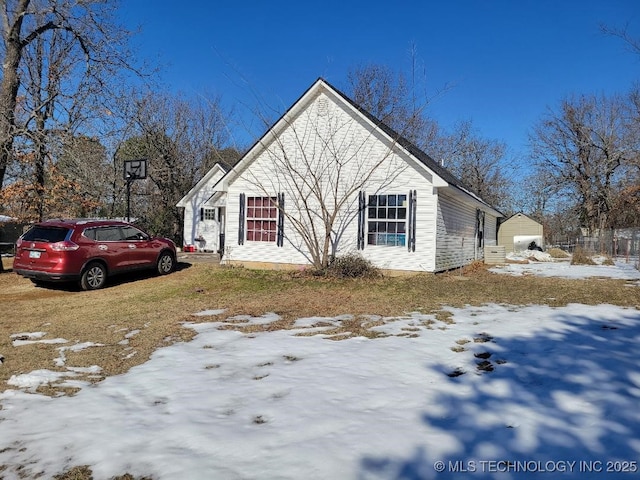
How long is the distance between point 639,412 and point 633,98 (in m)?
34.1

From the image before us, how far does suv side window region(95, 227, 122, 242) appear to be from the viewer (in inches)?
418

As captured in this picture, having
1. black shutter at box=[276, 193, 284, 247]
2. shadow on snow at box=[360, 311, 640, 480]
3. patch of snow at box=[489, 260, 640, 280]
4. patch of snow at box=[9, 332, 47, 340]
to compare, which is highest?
black shutter at box=[276, 193, 284, 247]

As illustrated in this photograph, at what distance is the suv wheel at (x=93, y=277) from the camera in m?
10.2

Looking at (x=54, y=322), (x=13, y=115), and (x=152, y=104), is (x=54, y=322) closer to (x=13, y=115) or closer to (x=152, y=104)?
(x=13, y=115)

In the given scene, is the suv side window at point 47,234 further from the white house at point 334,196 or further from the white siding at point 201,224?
the white siding at point 201,224

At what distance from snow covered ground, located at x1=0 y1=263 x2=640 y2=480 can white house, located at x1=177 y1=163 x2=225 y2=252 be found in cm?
2012

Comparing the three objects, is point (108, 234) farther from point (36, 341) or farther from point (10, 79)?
point (10, 79)

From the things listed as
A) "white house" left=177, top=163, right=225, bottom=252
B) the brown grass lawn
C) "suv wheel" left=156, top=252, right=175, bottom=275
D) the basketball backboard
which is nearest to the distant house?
"white house" left=177, top=163, right=225, bottom=252

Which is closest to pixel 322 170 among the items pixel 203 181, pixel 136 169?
pixel 136 169

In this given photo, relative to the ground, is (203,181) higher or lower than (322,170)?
higher

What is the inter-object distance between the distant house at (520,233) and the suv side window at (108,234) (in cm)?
2911

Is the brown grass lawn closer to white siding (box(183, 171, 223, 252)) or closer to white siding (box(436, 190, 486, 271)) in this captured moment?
white siding (box(436, 190, 486, 271))

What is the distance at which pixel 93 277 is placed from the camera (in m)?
10.4

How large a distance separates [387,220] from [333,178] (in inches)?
83.2
